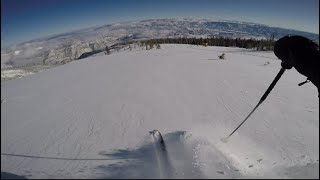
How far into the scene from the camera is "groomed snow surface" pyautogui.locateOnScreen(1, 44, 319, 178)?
3.70m

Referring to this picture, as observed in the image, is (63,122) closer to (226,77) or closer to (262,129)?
(262,129)

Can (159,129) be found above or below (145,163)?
below

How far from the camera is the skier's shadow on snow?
3.54 metres

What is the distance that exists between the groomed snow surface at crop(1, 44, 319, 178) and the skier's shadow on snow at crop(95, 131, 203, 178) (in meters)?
0.01

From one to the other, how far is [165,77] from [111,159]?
5.99m

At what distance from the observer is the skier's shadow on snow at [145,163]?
139 inches

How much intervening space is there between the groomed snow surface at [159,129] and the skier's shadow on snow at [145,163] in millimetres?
13

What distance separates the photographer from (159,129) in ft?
17.7

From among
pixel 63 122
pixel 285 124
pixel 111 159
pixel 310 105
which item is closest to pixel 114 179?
pixel 111 159

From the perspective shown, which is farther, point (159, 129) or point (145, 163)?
point (159, 129)

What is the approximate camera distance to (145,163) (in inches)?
156

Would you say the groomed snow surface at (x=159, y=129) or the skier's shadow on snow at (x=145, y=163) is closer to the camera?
the skier's shadow on snow at (x=145, y=163)

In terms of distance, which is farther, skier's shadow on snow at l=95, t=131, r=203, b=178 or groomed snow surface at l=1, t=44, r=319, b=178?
groomed snow surface at l=1, t=44, r=319, b=178

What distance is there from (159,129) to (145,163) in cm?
148
